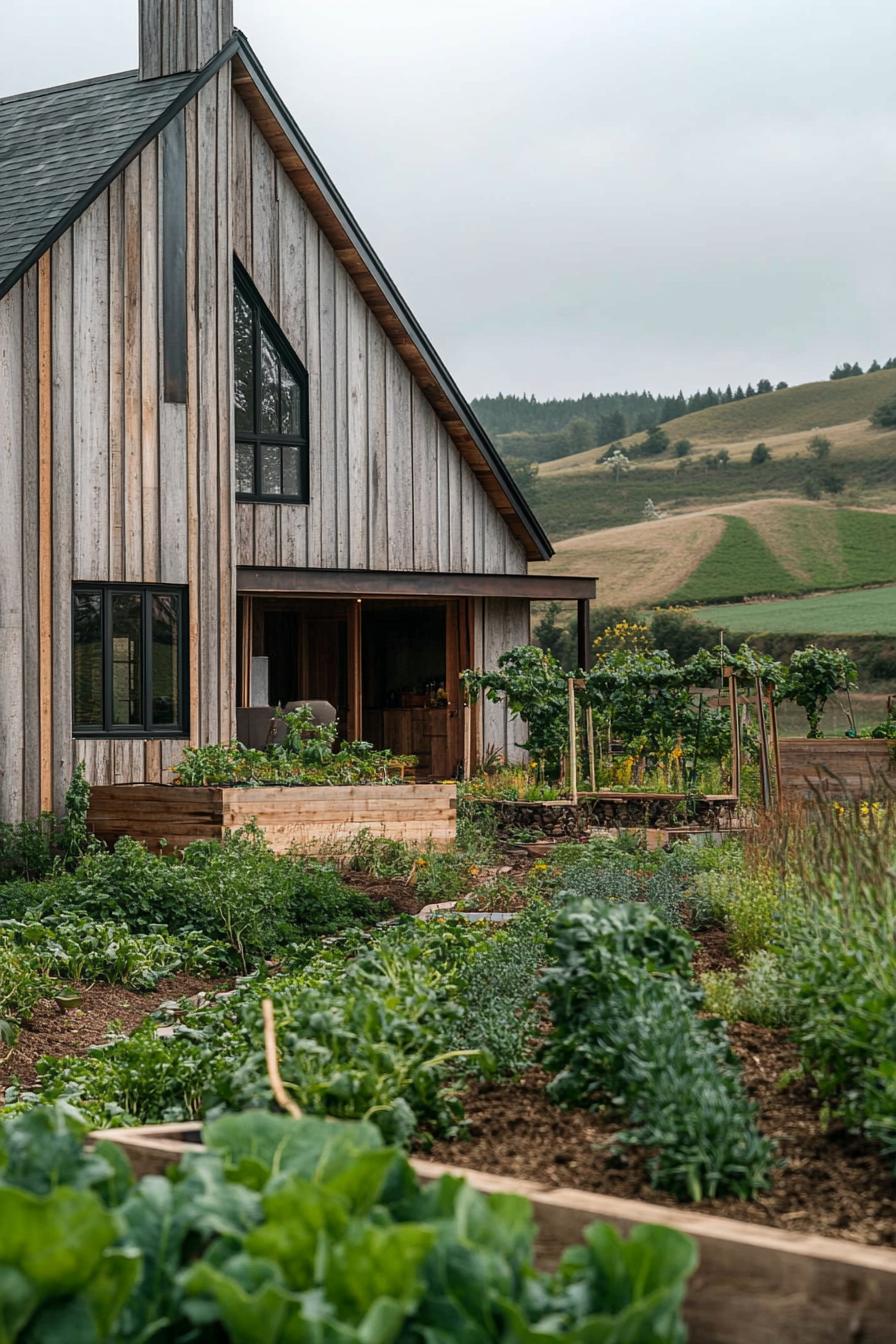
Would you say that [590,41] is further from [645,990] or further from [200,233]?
[645,990]

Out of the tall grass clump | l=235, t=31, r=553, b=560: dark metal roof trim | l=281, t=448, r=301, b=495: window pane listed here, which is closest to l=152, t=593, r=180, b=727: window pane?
l=281, t=448, r=301, b=495: window pane

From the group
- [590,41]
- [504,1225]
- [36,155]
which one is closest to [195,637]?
[36,155]

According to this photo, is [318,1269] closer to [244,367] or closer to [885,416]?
[244,367]

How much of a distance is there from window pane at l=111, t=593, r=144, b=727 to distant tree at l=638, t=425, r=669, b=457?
71659 mm

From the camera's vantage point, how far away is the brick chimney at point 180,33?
14.8m

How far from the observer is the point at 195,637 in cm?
1411

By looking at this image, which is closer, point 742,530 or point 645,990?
point 645,990

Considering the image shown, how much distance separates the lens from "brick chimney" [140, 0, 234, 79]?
1483 cm

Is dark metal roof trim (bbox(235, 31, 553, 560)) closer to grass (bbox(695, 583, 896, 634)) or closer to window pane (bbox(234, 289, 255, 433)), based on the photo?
window pane (bbox(234, 289, 255, 433))

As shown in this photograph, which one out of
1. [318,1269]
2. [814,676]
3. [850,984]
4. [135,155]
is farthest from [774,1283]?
[135,155]

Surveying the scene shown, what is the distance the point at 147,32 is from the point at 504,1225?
14.8 meters

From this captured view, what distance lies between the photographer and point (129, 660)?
13.8m

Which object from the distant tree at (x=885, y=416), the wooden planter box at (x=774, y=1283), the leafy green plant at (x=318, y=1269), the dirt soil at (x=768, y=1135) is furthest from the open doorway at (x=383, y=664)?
the distant tree at (x=885, y=416)

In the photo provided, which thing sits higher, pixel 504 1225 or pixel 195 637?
pixel 195 637
